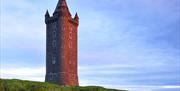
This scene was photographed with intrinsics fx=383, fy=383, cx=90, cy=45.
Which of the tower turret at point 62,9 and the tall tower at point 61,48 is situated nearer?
the tall tower at point 61,48

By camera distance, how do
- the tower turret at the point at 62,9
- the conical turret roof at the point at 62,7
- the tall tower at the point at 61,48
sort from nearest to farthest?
the tall tower at the point at 61,48 → the tower turret at the point at 62,9 → the conical turret roof at the point at 62,7

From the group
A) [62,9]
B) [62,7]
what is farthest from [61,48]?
[62,7]

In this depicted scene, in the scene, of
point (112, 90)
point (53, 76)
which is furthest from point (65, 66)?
point (112, 90)

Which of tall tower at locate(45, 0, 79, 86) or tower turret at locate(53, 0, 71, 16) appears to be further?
tower turret at locate(53, 0, 71, 16)

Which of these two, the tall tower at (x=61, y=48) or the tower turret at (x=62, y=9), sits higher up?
the tower turret at (x=62, y=9)

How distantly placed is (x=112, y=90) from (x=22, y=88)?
15584mm

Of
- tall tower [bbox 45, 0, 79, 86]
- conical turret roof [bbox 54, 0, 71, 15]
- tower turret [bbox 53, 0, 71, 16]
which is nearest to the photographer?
tall tower [bbox 45, 0, 79, 86]

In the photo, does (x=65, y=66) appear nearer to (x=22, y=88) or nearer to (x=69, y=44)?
(x=69, y=44)

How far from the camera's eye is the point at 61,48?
88312 millimetres

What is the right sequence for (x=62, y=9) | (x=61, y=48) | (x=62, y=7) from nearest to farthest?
(x=61, y=48), (x=62, y=9), (x=62, y=7)

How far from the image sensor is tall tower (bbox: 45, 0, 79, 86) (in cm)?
8762

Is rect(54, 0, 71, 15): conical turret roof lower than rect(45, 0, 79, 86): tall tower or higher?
higher

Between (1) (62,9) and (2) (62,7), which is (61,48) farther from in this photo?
(2) (62,7)

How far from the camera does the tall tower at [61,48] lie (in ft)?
287
